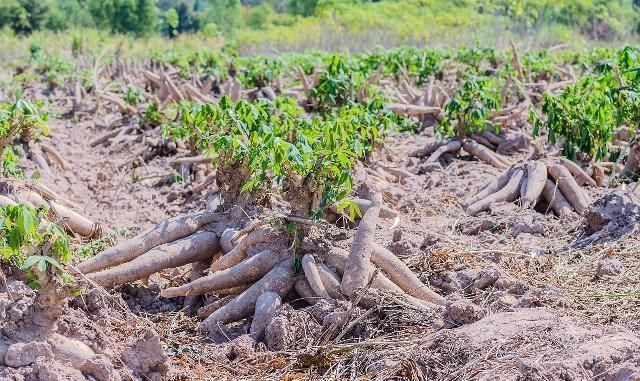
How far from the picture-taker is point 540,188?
5750 millimetres

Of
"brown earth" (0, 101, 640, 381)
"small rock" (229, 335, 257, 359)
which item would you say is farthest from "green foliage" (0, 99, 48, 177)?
"small rock" (229, 335, 257, 359)

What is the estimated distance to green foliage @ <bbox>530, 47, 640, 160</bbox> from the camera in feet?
19.3

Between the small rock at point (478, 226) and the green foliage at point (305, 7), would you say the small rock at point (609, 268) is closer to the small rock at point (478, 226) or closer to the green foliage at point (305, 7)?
the small rock at point (478, 226)

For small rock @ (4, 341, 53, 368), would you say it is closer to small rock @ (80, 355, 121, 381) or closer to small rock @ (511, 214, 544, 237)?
small rock @ (80, 355, 121, 381)

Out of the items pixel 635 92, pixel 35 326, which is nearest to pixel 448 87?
pixel 635 92

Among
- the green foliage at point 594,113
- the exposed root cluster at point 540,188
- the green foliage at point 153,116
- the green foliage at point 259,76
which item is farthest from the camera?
the green foliage at point 259,76

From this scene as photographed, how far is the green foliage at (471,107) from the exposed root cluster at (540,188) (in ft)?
3.93

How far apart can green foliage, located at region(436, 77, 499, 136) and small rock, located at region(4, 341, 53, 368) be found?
15.5ft

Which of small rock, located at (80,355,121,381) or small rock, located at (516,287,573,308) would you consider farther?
small rock, located at (516,287,573,308)

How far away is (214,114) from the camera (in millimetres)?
4918

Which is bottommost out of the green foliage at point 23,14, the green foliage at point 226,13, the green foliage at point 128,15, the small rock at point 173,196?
the green foliage at point 226,13

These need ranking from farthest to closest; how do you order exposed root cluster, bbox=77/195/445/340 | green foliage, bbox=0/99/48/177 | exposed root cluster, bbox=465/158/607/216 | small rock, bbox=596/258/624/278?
exposed root cluster, bbox=465/158/607/216 < green foliage, bbox=0/99/48/177 < small rock, bbox=596/258/624/278 < exposed root cluster, bbox=77/195/445/340

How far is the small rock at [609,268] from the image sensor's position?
4191 millimetres

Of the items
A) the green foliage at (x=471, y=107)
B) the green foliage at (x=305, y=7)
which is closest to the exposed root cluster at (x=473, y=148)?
the green foliage at (x=471, y=107)
